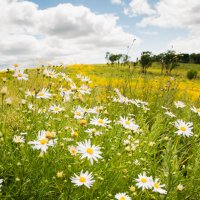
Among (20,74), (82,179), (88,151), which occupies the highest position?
(20,74)

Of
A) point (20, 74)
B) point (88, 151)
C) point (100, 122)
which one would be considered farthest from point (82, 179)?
point (20, 74)

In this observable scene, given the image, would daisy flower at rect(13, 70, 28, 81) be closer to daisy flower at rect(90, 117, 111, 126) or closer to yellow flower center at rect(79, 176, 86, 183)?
daisy flower at rect(90, 117, 111, 126)

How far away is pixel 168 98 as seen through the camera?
556 cm

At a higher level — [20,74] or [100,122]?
[20,74]

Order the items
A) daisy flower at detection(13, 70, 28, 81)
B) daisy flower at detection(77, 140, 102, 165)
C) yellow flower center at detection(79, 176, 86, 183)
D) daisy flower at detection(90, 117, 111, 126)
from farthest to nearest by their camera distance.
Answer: daisy flower at detection(13, 70, 28, 81)
daisy flower at detection(90, 117, 111, 126)
daisy flower at detection(77, 140, 102, 165)
yellow flower center at detection(79, 176, 86, 183)

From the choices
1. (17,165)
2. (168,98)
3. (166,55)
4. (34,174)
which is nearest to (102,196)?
A: (34,174)

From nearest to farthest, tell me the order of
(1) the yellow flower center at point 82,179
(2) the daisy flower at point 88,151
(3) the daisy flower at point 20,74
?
(1) the yellow flower center at point 82,179, (2) the daisy flower at point 88,151, (3) the daisy flower at point 20,74

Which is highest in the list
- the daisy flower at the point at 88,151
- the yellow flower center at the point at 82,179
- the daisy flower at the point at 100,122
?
the daisy flower at the point at 100,122

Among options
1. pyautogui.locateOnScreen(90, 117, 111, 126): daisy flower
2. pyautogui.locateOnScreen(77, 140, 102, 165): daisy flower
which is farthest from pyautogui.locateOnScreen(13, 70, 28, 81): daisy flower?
pyautogui.locateOnScreen(77, 140, 102, 165): daisy flower

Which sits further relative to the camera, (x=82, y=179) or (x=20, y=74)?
(x=20, y=74)

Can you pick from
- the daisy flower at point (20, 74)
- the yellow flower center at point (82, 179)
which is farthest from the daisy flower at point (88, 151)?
the daisy flower at point (20, 74)

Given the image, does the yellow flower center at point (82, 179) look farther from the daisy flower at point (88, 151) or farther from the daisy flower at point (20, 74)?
the daisy flower at point (20, 74)

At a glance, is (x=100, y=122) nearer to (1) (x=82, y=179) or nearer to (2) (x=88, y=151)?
(2) (x=88, y=151)

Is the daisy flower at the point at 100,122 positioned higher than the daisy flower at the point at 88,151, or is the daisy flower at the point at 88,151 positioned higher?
the daisy flower at the point at 100,122
